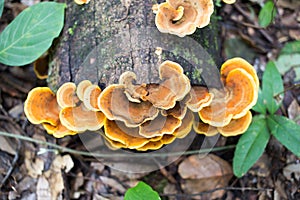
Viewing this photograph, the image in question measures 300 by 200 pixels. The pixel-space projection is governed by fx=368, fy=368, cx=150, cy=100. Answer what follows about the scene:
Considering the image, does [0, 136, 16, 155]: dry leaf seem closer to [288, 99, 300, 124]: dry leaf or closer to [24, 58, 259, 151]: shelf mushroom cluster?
[24, 58, 259, 151]: shelf mushroom cluster

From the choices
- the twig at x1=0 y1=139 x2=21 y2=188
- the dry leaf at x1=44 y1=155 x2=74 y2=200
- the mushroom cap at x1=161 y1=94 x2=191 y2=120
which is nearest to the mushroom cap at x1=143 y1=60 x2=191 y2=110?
the mushroom cap at x1=161 y1=94 x2=191 y2=120

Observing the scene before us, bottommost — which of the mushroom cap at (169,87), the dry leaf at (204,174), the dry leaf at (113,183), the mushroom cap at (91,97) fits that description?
the dry leaf at (204,174)

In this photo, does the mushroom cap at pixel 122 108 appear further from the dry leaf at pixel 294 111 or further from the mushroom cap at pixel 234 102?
the dry leaf at pixel 294 111

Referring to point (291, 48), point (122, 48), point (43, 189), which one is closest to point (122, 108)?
point (122, 48)

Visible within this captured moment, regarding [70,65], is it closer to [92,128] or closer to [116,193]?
[92,128]

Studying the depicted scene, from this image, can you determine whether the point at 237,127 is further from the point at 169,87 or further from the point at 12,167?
the point at 12,167

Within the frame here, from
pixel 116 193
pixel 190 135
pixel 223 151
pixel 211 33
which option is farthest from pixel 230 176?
pixel 211 33

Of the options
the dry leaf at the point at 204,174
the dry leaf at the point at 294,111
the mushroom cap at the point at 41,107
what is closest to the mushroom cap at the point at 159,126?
the mushroom cap at the point at 41,107

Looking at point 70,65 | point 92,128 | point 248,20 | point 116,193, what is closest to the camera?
point 92,128
